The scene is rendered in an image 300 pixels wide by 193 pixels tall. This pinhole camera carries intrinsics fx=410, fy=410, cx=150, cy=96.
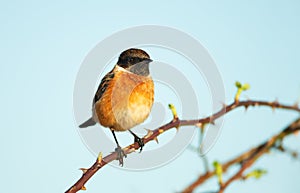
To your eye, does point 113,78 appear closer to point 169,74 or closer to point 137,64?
point 137,64

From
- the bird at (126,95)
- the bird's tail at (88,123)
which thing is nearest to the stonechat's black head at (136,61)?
the bird at (126,95)

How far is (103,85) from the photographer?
532 centimetres

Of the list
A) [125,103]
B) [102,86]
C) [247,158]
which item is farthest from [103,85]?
[247,158]

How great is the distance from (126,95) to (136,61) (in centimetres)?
64

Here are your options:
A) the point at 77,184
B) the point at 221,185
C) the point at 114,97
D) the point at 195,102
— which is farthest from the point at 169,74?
the point at 221,185

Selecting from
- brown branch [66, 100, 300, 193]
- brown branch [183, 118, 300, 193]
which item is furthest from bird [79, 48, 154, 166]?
brown branch [183, 118, 300, 193]

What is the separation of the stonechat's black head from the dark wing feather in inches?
8.2

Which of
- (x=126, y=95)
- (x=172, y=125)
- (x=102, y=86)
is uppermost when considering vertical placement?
(x=102, y=86)

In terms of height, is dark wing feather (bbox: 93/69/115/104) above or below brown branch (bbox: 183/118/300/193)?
above

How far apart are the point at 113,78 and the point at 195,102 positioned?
2.78 meters

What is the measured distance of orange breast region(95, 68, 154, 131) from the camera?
186 inches

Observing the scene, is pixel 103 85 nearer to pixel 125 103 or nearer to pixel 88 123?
pixel 125 103

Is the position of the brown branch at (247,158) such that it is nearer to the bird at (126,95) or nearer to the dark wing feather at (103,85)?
the bird at (126,95)

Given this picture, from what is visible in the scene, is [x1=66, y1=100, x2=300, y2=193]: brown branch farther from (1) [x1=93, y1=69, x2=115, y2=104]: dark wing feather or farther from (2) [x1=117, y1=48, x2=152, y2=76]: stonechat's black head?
(2) [x1=117, y1=48, x2=152, y2=76]: stonechat's black head
